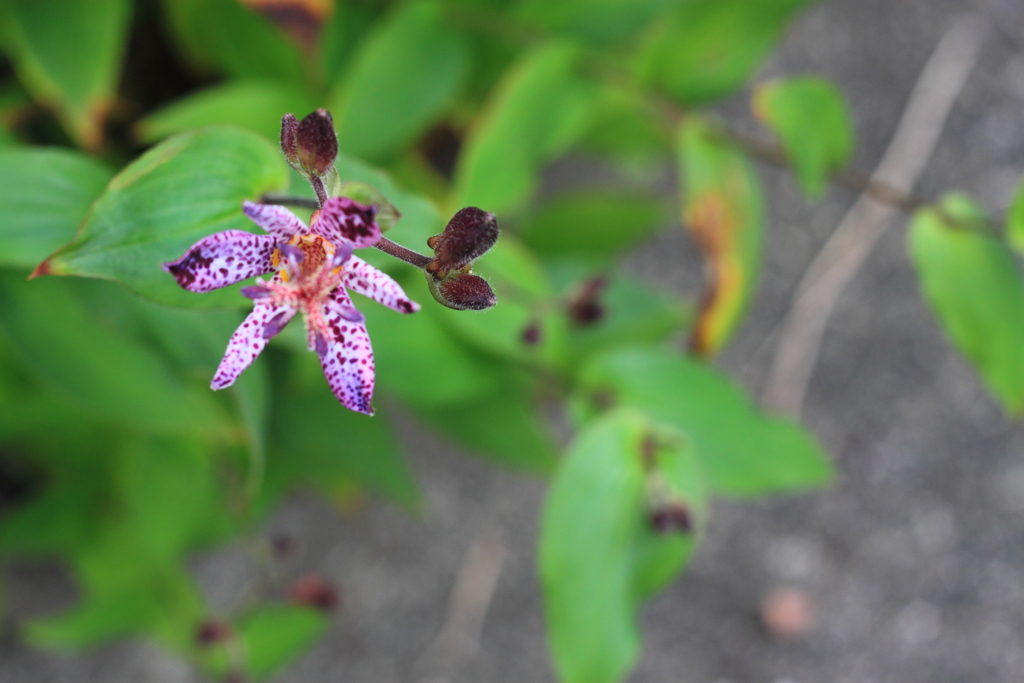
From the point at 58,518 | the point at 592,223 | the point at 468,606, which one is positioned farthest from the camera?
the point at 468,606

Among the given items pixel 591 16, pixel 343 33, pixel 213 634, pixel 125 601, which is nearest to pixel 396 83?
pixel 343 33

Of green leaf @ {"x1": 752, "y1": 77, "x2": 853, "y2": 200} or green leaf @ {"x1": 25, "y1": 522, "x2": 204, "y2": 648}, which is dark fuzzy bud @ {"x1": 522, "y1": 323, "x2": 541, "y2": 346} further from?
green leaf @ {"x1": 25, "y1": 522, "x2": 204, "y2": 648}

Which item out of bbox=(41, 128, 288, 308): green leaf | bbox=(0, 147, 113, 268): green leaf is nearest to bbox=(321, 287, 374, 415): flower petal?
bbox=(41, 128, 288, 308): green leaf

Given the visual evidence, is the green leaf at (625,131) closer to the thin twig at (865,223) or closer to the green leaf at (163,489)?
the thin twig at (865,223)

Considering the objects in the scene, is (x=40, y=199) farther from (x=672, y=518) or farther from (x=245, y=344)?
(x=672, y=518)

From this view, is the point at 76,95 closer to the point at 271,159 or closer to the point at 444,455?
the point at 271,159

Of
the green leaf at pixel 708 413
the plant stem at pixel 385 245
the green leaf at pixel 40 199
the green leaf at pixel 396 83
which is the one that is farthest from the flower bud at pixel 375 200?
the green leaf at pixel 708 413
